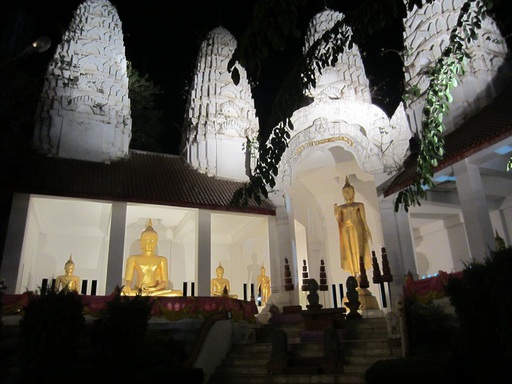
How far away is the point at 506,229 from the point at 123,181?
13.3m

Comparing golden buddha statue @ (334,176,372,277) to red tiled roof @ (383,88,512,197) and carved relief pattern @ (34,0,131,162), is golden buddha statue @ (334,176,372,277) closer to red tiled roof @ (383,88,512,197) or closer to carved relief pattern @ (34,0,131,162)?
red tiled roof @ (383,88,512,197)

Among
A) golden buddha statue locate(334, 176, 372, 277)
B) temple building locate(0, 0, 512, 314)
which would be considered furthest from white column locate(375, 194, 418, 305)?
golden buddha statue locate(334, 176, 372, 277)

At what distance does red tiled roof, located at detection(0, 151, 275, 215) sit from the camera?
45.8 ft

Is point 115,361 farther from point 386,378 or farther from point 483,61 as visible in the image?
point 483,61

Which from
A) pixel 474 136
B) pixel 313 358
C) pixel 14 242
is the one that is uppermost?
pixel 474 136

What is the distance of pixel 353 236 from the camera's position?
1622 cm

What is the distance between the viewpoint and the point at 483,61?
51.4ft

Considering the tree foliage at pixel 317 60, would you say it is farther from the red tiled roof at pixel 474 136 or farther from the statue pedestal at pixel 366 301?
the statue pedestal at pixel 366 301

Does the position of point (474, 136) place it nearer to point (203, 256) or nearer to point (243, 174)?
point (203, 256)

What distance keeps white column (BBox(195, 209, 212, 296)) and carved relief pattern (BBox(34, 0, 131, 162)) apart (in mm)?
4832

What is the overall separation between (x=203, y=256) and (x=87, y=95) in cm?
849

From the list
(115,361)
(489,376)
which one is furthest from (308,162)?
(489,376)

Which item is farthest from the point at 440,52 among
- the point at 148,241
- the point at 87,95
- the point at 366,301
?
the point at 87,95

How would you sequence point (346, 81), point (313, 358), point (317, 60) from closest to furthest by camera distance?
point (317, 60)
point (313, 358)
point (346, 81)
